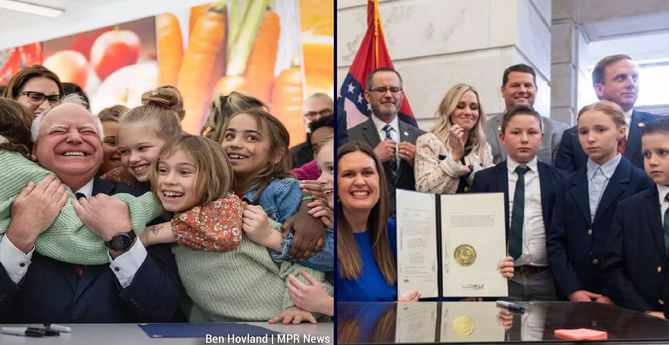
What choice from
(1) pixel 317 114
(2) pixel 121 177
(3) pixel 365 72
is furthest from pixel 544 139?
(2) pixel 121 177

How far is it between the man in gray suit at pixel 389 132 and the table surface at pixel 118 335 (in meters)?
1.22

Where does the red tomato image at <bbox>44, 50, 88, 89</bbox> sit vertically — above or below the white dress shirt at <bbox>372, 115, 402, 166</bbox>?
above

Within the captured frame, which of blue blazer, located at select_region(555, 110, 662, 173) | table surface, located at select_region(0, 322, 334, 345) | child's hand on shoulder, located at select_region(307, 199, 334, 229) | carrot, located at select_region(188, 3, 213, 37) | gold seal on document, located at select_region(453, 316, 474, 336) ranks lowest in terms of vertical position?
gold seal on document, located at select_region(453, 316, 474, 336)

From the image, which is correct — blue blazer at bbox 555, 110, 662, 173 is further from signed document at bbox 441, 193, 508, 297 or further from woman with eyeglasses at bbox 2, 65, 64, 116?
woman with eyeglasses at bbox 2, 65, 64, 116

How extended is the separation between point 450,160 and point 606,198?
0.73m

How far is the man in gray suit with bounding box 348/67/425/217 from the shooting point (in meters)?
3.26

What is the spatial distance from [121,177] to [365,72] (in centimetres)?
147

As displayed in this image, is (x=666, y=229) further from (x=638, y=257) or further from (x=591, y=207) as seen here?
(x=591, y=207)

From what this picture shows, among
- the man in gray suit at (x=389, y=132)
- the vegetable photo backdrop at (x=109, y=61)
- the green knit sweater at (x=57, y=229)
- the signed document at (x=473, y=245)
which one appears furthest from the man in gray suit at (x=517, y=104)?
the green knit sweater at (x=57, y=229)

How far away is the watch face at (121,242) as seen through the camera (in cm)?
210

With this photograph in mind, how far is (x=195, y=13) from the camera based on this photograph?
3.04 metres

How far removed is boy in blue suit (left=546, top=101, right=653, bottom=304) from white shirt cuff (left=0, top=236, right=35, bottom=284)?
7.27 feet

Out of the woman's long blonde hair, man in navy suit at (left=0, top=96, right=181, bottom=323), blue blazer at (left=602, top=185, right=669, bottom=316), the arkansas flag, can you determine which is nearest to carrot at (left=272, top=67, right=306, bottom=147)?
the arkansas flag

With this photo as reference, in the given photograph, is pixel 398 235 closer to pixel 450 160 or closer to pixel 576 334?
pixel 450 160
